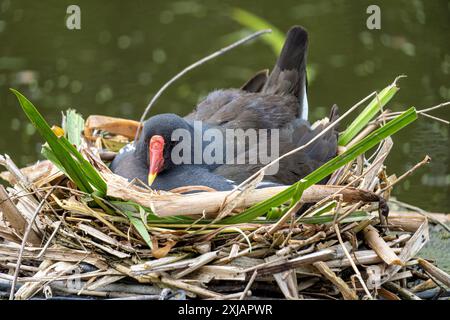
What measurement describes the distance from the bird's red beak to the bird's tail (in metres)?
0.88

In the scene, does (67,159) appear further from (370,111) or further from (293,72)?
(293,72)

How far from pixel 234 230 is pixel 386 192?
2.35 ft

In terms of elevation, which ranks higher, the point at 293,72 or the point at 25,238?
the point at 293,72

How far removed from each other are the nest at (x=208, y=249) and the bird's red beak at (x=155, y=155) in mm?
384

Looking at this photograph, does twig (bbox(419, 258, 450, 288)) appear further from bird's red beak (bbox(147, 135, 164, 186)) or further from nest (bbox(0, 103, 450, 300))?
bird's red beak (bbox(147, 135, 164, 186))

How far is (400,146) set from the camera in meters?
5.61

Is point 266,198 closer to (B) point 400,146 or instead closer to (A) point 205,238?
(A) point 205,238

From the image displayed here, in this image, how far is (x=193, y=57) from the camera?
702cm

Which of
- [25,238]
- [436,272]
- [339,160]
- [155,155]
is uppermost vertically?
[339,160]

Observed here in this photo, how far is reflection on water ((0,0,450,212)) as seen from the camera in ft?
20.4

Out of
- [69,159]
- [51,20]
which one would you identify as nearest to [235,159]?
[69,159]

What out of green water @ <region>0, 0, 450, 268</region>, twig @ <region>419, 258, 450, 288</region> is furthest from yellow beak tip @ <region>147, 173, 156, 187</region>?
green water @ <region>0, 0, 450, 268</region>

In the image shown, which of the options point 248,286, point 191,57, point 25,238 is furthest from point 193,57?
point 248,286

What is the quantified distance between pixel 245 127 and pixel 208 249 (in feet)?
3.23
